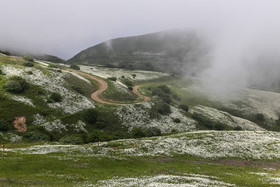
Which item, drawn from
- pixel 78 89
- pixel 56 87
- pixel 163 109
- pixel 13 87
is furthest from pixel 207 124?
pixel 13 87

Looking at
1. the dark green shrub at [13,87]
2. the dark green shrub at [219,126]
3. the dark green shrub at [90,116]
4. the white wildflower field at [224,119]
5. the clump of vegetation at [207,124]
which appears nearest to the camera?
the dark green shrub at [13,87]

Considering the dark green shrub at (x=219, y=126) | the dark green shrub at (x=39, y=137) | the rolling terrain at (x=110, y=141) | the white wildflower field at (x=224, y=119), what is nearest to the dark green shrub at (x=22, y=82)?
the rolling terrain at (x=110, y=141)

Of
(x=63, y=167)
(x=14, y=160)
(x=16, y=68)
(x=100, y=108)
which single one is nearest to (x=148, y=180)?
(x=63, y=167)

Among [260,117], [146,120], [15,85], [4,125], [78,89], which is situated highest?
[15,85]

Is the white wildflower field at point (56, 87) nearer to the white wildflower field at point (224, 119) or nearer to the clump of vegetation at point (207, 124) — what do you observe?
the clump of vegetation at point (207, 124)

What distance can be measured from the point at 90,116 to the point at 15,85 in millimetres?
28088

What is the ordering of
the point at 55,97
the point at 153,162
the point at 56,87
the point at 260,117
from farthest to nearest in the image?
the point at 260,117
the point at 56,87
the point at 55,97
the point at 153,162

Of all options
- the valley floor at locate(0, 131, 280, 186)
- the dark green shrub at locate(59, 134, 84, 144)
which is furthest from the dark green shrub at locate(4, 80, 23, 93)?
the valley floor at locate(0, 131, 280, 186)

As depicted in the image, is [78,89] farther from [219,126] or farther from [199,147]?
[219,126]

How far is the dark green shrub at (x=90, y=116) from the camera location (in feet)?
199

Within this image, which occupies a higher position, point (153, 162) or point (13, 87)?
point (13, 87)

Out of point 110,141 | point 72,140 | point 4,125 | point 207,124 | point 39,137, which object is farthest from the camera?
point 207,124

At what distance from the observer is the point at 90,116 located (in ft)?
202

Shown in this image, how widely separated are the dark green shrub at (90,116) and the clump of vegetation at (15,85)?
2420 cm
